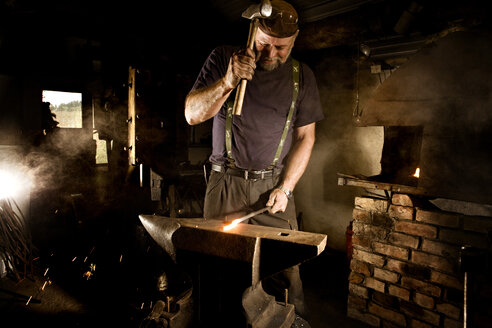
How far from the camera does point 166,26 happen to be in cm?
513

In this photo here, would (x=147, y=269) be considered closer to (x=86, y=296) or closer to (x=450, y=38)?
(x=86, y=296)

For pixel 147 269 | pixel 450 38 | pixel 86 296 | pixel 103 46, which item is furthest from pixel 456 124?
pixel 103 46

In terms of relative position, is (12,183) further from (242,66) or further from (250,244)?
(250,244)

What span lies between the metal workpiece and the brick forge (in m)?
1.75

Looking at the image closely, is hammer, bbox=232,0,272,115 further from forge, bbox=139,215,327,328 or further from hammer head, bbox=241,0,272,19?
forge, bbox=139,215,327,328

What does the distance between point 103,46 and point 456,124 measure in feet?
20.6

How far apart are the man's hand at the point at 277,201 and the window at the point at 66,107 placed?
17.2 ft

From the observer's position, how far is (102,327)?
3.03m

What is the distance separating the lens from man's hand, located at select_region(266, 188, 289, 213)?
227cm

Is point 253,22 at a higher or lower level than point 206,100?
higher

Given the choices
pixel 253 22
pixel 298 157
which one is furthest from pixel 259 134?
pixel 253 22

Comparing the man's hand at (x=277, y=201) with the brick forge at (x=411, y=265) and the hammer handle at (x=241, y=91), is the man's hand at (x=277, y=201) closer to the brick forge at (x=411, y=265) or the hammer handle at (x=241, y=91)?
the hammer handle at (x=241, y=91)

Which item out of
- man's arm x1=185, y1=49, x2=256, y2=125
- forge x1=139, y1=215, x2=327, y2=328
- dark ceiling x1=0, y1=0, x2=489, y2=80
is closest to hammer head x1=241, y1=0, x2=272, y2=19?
man's arm x1=185, y1=49, x2=256, y2=125

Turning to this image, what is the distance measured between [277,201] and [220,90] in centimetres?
96
